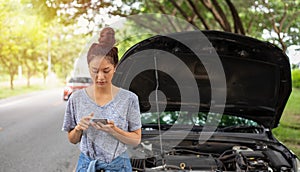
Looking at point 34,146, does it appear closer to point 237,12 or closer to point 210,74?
point 210,74

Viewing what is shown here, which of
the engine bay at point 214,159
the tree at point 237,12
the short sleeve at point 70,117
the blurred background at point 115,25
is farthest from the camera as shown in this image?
the tree at point 237,12

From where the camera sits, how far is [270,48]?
13.5 ft

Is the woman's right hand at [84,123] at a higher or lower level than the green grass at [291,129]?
higher

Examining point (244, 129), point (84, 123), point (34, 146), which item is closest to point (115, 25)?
point (244, 129)

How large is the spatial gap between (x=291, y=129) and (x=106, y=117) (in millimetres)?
11120

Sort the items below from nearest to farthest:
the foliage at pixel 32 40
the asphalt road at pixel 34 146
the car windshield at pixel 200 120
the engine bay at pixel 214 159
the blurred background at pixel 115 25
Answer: the engine bay at pixel 214 159 → the car windshield at pixel 200 120 → the asphalt road at pixel 34 146 → the blurred background at pixel 115 25 → the foliage at pixel 32 40

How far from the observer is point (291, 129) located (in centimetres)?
1266

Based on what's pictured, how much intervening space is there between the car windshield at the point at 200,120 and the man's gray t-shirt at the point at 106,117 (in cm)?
244

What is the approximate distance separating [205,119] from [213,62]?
1146 mm

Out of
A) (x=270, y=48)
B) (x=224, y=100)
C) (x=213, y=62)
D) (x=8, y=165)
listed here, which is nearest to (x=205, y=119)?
(x=224, y=100)

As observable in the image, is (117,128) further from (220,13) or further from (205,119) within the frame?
(220,13)

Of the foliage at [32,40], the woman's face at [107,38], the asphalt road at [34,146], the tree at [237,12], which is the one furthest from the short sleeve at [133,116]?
the tree at [237,12]

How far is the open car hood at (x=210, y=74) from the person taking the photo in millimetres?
4098

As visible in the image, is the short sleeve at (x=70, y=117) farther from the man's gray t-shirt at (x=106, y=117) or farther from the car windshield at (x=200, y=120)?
the car windshield at (x=200, y=120)
